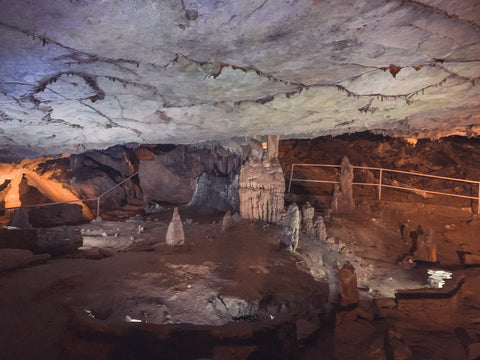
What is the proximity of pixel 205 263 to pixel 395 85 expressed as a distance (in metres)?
5.24

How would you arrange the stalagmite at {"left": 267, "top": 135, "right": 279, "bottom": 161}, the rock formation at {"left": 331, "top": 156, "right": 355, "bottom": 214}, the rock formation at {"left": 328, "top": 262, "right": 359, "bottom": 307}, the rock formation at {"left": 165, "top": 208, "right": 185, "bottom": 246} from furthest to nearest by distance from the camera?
the rock formation at {"left": 331, "top": 156, "right": 355, "bottom": 214} → the stalagmite at {"left": 267, "top": 135, "right": 279, "bottom": 161} → the rock formation at {"left": 165, "top": 208, "right": 185, "bottom": 246} → the rock formation at {"left": 328, "top": 262, "right": 359, "bottom": 307}

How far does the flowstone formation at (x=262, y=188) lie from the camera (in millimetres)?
9898

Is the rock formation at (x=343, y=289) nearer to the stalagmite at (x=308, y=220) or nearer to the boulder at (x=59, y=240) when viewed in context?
the stalagmite at (x=308, y=220)

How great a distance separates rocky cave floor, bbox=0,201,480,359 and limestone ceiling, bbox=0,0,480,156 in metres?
3.30

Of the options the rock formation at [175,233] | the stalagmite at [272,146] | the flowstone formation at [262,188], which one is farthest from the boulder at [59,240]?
the stalagmite at [272,146]

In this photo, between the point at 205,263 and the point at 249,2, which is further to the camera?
the point at 205,263

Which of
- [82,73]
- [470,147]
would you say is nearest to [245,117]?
[82,73]

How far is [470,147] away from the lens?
17.5 meters

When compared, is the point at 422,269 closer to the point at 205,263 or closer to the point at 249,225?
the point at 249,225

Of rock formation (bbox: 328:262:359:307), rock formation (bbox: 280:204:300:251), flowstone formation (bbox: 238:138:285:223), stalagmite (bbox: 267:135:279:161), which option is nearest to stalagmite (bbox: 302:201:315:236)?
flowstone formation (bbox: 238:138:285:223)

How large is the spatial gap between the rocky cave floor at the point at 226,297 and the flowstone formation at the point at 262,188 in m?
0.60

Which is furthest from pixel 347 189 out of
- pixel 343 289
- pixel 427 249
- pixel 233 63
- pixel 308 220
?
pixel 233 63

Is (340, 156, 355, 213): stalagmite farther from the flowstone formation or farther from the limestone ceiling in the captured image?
the limestone ceiling

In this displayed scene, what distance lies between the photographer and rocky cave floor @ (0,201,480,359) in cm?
359
